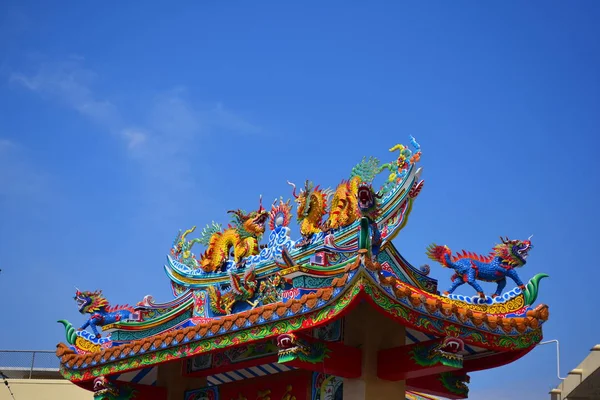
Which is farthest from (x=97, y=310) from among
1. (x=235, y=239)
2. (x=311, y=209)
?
(x=311, y=209)

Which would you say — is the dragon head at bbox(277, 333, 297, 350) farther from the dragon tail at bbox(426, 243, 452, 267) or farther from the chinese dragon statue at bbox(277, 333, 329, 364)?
the dragon tail at bbox(426, 243, 452, 267)

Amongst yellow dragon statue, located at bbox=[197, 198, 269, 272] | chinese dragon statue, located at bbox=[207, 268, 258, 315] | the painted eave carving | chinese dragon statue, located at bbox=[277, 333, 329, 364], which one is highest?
yellow dragon statue, located at bbox=[197, 198, 269, 272]

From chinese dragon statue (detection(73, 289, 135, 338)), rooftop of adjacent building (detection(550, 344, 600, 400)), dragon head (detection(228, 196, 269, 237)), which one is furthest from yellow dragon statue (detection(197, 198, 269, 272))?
rooftop of adjacent building (detection(550, 344, 600, 400))

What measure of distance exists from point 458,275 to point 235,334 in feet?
9.40

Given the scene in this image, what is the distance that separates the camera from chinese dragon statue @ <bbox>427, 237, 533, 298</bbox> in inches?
439

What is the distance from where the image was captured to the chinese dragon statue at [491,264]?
36.6 ft

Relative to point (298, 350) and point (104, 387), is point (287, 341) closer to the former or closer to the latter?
point (298, 350)

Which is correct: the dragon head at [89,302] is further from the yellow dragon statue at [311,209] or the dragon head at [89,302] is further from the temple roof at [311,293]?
the yellow dragon statue at [311,209]

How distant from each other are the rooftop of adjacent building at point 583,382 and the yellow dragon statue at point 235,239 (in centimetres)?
719

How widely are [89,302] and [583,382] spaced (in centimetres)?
954

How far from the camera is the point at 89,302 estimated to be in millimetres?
13742

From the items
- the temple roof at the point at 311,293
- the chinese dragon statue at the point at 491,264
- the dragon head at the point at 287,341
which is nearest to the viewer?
the temple roof at the point at 311,293

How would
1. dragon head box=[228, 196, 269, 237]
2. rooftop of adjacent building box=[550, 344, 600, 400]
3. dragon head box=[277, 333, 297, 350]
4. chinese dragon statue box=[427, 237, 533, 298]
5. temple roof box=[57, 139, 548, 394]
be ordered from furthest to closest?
rooftop of adjacent building box=[550, 344, 600, 400]
dragon head box=[228, 196, 269, 237]
chinese dragon statue box=[427, 237, 533, 298]
dragon head box=[277, 333, 297, 350]
temple roof box=[57, 139, 548, 394]

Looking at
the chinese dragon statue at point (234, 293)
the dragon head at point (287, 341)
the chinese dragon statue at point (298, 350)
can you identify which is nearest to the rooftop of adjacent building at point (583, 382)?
the chinese dragon statue at point (234, 293)
